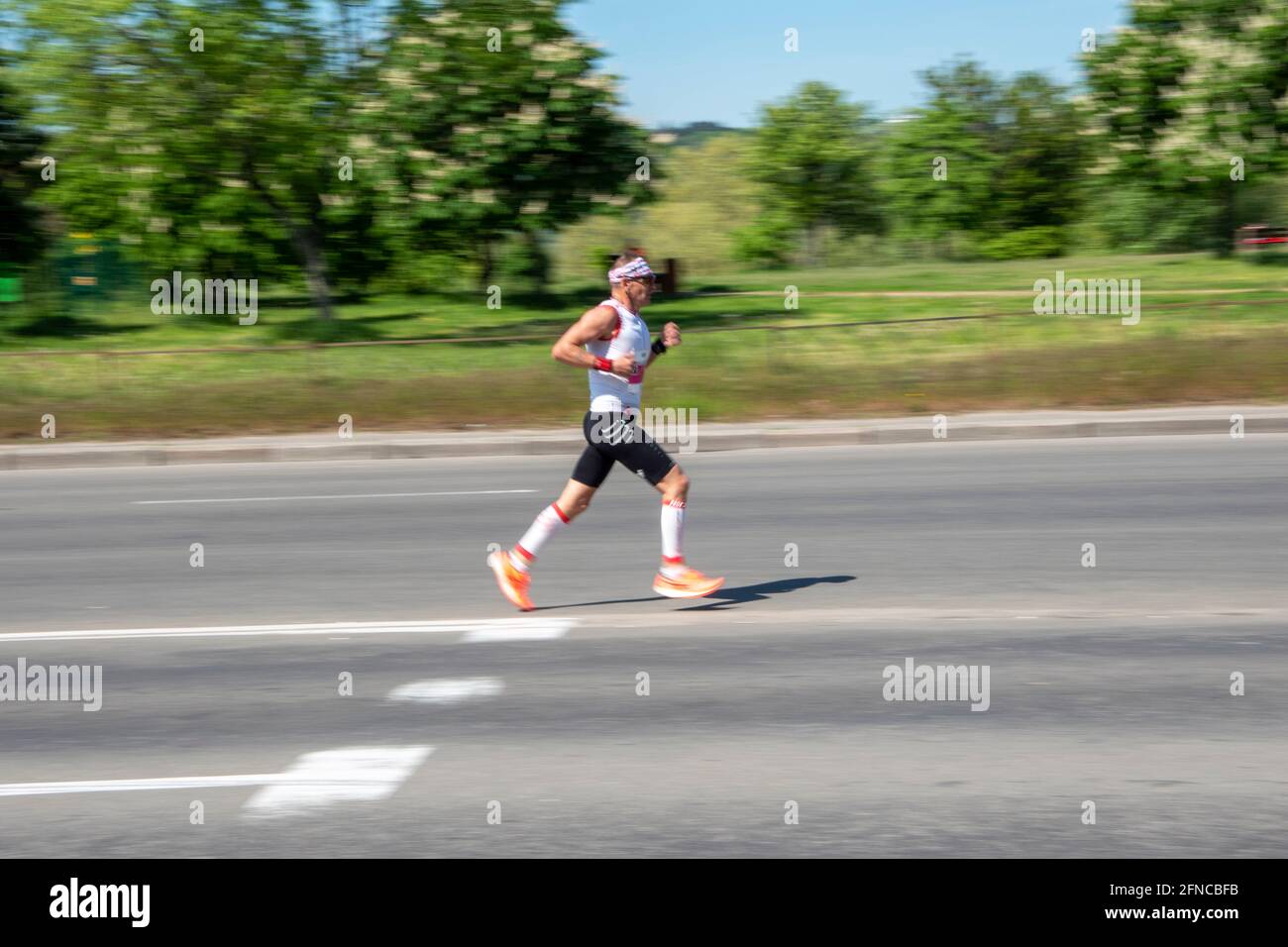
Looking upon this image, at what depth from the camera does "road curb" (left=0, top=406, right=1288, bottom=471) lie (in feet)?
54.3

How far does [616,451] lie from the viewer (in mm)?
8367

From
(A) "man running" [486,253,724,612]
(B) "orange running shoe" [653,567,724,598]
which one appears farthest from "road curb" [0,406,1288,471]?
(A) "man running" [486,253,724,612]

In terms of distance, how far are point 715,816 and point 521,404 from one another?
48.2 ft

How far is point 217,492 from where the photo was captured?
14.9 metres

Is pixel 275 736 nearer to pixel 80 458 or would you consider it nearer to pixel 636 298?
pixel 636 298

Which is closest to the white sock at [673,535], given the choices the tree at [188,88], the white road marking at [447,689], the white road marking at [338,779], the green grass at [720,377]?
the white road marking at [447,689]

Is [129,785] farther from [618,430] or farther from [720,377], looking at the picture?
[720,377]

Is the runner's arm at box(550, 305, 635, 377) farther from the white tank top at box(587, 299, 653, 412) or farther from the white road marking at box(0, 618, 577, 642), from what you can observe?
the white road marking at box(0, 618, 577, 642)

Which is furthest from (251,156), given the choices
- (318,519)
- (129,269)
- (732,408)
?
(318,519)

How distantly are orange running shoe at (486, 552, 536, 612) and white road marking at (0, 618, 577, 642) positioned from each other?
0.18 m

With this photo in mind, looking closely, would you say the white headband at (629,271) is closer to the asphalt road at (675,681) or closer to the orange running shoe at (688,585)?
the orange running shoe at (688,585)

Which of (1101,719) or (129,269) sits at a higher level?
(129,269)

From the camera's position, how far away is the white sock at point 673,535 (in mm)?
8562
